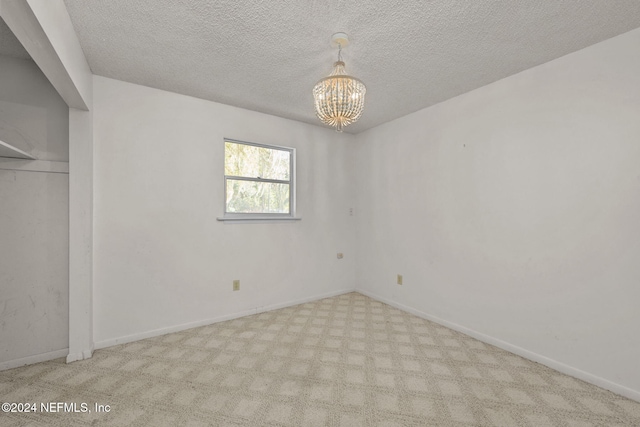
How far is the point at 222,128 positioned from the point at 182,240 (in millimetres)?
1292

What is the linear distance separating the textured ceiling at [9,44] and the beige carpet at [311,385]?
94.9 inches

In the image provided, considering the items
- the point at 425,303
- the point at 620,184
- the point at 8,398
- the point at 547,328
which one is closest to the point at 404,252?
the point at 425,303

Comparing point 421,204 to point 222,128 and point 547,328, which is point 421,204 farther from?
point 222,128

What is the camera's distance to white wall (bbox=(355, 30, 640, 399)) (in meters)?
1.84

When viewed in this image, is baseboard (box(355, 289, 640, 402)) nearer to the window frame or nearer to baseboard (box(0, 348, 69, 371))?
the window frame

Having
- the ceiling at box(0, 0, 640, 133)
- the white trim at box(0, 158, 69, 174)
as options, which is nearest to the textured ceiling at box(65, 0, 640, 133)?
the ceiling at box(0, 0, 640, 133)

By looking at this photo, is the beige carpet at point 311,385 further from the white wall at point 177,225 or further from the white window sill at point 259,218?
the white window sill at point 259,218

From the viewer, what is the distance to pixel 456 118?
2.82 metres

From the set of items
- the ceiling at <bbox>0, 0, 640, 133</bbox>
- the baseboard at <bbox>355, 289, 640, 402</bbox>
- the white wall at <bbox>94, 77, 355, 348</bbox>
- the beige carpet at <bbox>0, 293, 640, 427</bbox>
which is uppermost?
the ceiling at <bbox>0, 0, 640, 133</bbox>

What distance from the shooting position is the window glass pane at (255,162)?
314cm

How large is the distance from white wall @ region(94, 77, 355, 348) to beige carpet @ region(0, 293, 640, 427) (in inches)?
15.6

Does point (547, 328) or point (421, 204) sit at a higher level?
point (421, 204)

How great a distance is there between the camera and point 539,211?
2221mm

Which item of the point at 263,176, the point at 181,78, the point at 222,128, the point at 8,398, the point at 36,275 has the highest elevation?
the point at 181,78
